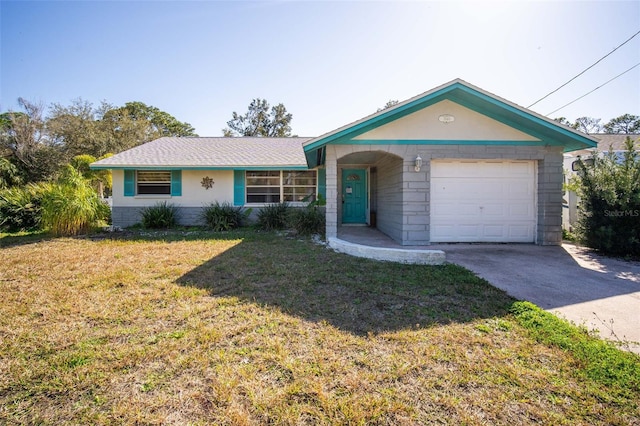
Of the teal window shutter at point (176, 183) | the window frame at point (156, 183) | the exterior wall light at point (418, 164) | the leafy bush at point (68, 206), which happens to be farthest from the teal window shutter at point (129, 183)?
the exterior wall light at point (418, 164)

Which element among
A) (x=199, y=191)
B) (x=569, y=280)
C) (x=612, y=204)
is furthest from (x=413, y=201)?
(x=199, y=191)

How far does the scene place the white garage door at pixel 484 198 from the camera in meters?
8.03

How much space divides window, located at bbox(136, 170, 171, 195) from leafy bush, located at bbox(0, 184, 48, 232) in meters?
3.51

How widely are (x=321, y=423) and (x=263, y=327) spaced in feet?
4.89

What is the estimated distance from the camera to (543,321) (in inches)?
129

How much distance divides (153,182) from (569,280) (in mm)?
14155

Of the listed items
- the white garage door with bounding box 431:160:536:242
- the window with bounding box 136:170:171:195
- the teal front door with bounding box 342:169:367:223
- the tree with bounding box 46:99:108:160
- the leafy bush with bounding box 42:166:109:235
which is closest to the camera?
the white garage door with bounding box 431:160:536:242

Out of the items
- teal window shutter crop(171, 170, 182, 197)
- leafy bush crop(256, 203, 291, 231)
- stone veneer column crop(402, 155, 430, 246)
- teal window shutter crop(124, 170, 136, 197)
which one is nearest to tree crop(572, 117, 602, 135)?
stone veneer column crop(402, 155, 430, 246)

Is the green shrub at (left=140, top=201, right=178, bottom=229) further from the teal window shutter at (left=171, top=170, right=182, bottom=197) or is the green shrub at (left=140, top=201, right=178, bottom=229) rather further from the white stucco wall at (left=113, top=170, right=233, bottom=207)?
the teal window shutter at (left=171, top=170, right=182, bottom=197)

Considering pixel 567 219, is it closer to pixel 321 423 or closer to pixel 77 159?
pixel 321 423

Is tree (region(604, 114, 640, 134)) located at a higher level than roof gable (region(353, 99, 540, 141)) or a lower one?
higher

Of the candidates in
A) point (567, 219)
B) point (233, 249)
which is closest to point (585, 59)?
point (567, 219)

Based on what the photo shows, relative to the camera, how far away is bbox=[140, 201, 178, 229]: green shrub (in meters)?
11.7

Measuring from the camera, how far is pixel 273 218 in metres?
11.6
